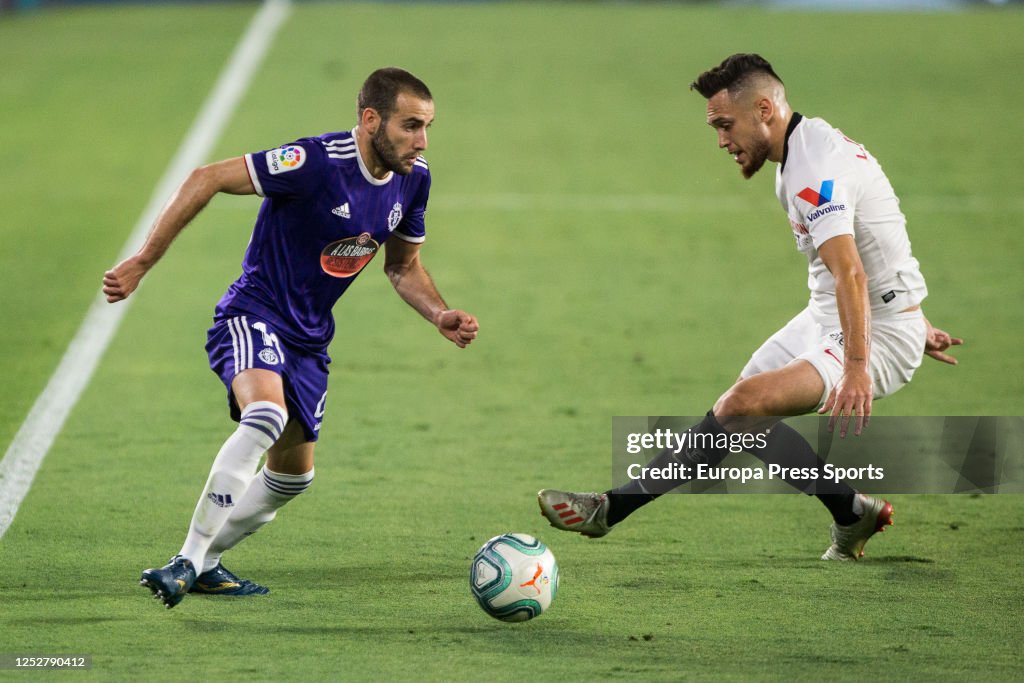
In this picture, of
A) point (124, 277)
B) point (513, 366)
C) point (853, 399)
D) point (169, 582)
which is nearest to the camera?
point (169, 582)

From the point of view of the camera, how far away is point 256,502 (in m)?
5.88

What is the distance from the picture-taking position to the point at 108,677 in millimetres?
4836

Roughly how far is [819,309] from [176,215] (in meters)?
2.61

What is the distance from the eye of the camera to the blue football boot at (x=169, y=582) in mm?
5133

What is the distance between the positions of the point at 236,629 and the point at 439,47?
64.3 feet

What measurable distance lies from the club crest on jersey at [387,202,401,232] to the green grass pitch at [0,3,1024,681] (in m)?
1.41

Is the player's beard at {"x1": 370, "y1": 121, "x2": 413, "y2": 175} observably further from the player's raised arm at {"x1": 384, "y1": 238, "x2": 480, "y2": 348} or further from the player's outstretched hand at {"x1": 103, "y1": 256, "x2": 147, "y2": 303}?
the player's outstretched hand at {"x1": 103, "y1": 256, "x2": 147, "y2": 303}

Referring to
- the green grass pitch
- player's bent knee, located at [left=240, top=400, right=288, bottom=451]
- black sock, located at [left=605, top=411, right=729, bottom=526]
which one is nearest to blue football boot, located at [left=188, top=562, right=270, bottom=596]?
the green grass pitch

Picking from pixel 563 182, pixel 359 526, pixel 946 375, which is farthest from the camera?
pixel 563 182

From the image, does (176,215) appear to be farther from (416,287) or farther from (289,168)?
(416,287)

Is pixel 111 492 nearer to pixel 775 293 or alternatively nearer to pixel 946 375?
pixel 946 375

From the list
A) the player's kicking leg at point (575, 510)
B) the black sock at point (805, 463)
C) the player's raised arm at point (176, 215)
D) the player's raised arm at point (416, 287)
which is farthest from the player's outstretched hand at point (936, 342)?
the player's raised arm at point (176, 215)

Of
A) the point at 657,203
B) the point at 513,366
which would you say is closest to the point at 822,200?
the point at 513,366

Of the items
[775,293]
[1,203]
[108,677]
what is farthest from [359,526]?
[1,203]
